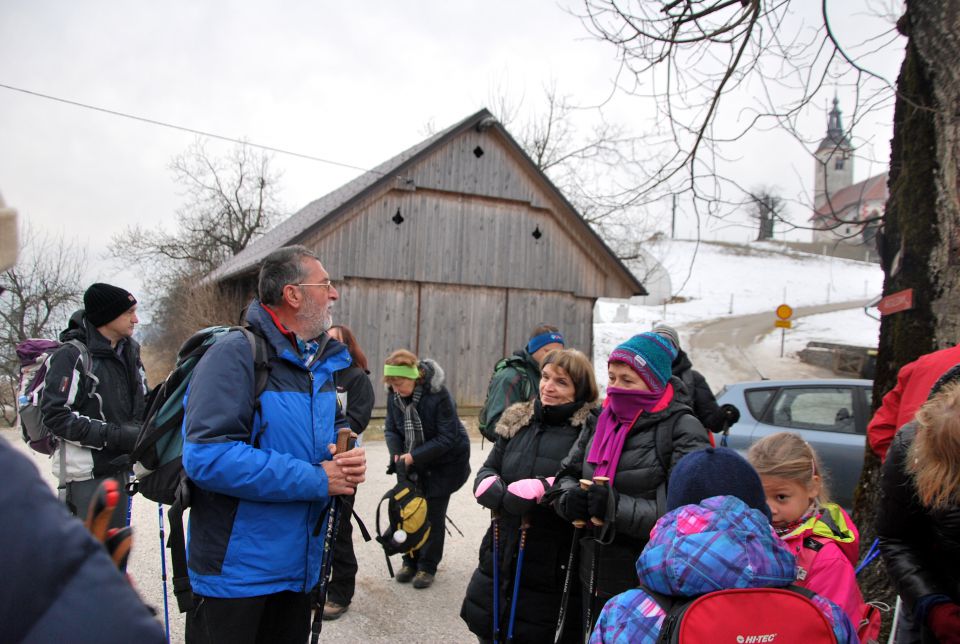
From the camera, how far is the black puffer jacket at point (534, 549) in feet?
10.8

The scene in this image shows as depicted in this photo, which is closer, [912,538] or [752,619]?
[752,619]

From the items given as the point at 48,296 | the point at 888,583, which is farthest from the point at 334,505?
the point at 48,296

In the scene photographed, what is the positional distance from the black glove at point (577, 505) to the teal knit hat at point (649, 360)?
58cm

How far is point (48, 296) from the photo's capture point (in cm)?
1447

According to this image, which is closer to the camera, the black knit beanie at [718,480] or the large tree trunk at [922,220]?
the black knit beanie at [718,480]

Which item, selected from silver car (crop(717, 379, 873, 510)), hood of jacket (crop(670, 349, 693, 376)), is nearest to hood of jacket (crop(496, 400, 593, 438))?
hood of jacket (crop(670, 349, 693, 376))

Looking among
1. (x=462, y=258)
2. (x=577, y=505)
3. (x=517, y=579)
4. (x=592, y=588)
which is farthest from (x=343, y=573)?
(x=462, y=258)

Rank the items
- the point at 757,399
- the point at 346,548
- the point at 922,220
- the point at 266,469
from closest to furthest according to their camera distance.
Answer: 1. the point at 266,469
2. the point at 922,220
3. the point at 346,548
4. the point at 757,399

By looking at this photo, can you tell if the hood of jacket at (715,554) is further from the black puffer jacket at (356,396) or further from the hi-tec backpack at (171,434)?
the black puffer jacket at (356,396)

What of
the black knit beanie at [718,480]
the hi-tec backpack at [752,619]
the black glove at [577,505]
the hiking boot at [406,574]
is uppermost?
the black knit beanie at [718,480]

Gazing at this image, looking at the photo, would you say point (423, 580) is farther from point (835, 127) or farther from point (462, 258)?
point (462, 258)

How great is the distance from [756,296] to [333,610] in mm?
51002

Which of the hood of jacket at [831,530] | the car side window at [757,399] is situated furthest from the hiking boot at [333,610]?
the car side window at [757,399]

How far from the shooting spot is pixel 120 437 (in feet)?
12.8
